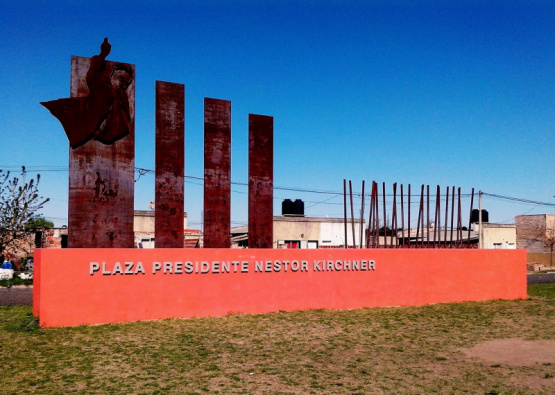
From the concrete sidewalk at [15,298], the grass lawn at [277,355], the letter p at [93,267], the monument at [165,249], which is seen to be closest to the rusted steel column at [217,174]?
the monument at [165,249]

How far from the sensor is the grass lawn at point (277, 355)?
663cm

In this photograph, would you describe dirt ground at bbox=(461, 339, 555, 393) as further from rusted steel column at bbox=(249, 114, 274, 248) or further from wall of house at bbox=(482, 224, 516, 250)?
wall of house at bbox=(482, 224, 516, 250)

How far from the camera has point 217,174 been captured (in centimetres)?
1266

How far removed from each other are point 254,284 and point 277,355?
4.27 meters

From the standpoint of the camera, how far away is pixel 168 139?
1220cm

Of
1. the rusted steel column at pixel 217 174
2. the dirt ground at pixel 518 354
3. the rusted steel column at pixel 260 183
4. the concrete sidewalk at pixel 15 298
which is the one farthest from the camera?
the concrete sidewalk at pixel 15 298

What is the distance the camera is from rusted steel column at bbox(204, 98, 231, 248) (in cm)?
1252

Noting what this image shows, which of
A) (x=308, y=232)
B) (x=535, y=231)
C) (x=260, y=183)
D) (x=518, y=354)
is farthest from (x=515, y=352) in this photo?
(x=535, y=231)

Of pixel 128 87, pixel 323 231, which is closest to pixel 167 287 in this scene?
pixel 128 87

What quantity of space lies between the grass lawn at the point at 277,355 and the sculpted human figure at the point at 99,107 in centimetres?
427

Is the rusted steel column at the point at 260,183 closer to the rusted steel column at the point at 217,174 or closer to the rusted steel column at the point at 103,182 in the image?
the rusted steel column at the point at 217,174

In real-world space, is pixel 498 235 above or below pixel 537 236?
above

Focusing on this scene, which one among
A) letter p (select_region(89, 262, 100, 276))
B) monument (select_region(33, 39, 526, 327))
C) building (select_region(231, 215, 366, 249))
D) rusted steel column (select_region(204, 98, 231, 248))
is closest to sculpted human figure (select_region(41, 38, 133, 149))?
monument (select_region(33, 39, 526, 327))

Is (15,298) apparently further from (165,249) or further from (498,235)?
(498,235)
